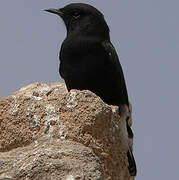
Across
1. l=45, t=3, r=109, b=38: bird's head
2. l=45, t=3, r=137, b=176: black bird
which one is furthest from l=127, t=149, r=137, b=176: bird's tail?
l=45, t=3, r=109, b=38: bird's head

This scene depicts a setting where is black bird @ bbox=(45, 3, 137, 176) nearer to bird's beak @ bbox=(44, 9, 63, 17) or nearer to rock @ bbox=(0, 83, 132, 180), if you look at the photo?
bird's beak @ bbox=(44, 9, 63, 17)

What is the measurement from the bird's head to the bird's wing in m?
0.26

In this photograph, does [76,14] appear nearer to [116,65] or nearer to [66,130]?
[116,65]

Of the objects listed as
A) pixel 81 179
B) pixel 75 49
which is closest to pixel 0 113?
pixel 81 179

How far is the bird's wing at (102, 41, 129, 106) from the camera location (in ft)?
30.7

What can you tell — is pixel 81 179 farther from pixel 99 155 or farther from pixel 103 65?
pixel 103 65

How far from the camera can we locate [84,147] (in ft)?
19.4

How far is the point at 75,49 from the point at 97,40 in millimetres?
410

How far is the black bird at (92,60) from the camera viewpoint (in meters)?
9.19

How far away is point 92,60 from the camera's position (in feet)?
30.1

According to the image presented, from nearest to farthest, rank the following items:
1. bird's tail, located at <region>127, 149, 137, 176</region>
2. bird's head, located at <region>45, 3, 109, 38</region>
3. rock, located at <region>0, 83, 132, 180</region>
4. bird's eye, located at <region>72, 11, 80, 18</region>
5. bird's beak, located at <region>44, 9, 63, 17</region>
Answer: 1. rock, located at <region>0, 83, 132, 180</region>
2. bird's tail, located at <region>127, 149, 137, 176</region>
3. bird's head, located at <region>45, 3, 109, 38</region>
4. bird's eye, located at <region>72, 11, 80, 18</region>
5. bird's beak, located at <region>44, 9, 63, 17</region>

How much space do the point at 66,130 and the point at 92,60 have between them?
299 centimetres

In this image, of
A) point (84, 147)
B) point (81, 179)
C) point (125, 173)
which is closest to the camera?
point (81, 179)

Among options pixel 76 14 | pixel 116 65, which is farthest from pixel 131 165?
pixel 76 14
